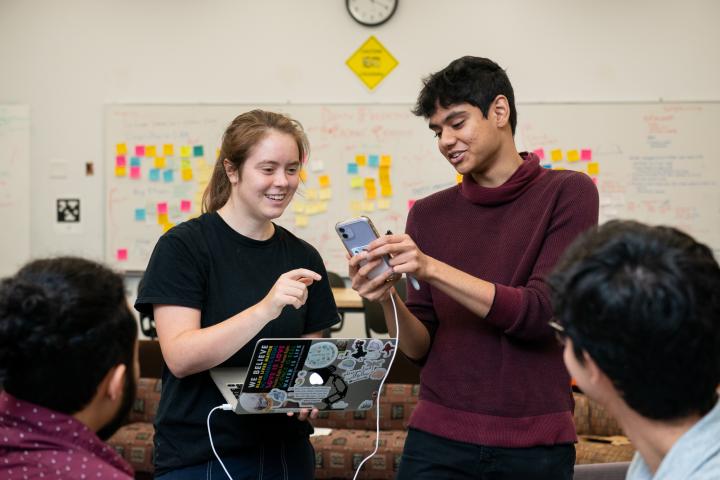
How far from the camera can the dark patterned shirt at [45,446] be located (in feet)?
3.53

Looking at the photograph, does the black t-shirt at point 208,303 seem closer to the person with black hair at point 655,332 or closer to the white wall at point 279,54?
the person with black hair at point 655,332

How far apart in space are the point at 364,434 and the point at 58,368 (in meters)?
2.74

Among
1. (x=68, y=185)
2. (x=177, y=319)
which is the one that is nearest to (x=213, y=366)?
(x=177, y=319)

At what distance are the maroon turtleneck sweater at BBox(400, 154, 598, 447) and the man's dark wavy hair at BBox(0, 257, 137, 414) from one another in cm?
73

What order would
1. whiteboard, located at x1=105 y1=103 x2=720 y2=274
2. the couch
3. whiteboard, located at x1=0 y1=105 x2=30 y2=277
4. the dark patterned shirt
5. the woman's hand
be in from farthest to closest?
whiteboard, located at x1=0 y1=105 x2=30 y2=277
whiteboard, located at x1=105 y1=103 x2=720 y2=274
the couch
the woman's hand
the dark patterned shirt

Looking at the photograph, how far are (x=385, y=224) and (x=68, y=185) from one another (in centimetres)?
220

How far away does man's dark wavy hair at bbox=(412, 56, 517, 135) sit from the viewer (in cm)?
174

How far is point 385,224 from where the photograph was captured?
5.39 meters

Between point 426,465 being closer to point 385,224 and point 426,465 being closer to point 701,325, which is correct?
point 701,325

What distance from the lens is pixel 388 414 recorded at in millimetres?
3760

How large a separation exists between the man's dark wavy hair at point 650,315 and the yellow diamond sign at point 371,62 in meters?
4.51

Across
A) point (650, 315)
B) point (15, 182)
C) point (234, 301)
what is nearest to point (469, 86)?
point (234, 301)

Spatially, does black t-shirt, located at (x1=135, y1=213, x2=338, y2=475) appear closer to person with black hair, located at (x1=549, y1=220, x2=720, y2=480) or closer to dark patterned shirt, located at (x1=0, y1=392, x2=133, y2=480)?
dark patterned shirt, located at (x1=0, y1=392, x2=133, y2=480)

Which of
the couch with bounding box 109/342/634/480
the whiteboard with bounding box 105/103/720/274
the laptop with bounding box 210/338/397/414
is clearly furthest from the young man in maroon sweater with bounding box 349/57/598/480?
the whiteboard with bounding box 105/103/720/274
